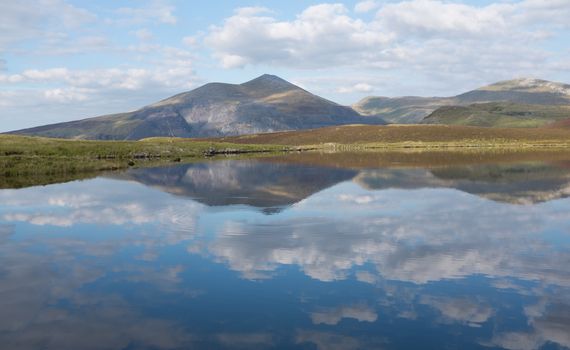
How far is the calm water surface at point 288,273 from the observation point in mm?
13484

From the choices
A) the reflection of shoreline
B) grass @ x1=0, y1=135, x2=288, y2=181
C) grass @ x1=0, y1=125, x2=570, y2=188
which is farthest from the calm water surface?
grass @ x1=0, y1=135, x2=288, y2=181

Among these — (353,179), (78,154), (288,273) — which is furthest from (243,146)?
(288,273)

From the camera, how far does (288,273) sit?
19.1 metres

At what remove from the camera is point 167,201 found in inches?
1576

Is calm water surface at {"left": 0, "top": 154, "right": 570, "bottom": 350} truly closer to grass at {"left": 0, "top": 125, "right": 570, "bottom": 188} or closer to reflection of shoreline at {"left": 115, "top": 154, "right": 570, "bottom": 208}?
reflection of shoreline at {"left": 115, "top": 154, "right": 570, "bottom": 208}

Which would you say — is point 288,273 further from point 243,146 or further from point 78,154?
point 243,146

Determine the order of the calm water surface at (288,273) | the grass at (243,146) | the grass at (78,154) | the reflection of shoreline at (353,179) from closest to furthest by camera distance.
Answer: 1. the calm water surface at (288,273)
2. the reflection of shoreline at (353,179)
3. the grass at (78,154)
4. the grass at (243,146)

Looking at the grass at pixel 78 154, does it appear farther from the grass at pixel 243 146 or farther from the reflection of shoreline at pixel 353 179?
the reflection of shoreline at pixel 353 179

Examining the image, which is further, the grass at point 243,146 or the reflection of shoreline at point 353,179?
the grass at point 243,146

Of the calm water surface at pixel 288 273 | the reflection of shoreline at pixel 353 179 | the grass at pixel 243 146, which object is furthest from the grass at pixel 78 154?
the calm water surface at pixel 288 273

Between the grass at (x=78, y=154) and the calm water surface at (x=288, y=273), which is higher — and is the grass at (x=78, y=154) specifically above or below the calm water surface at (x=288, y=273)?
above

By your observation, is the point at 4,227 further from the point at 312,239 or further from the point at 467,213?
the point at 467,213

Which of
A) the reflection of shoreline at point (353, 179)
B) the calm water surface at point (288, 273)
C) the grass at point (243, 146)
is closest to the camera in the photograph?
the calm water surface at point (288, 273)

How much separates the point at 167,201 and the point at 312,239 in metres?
18.5
